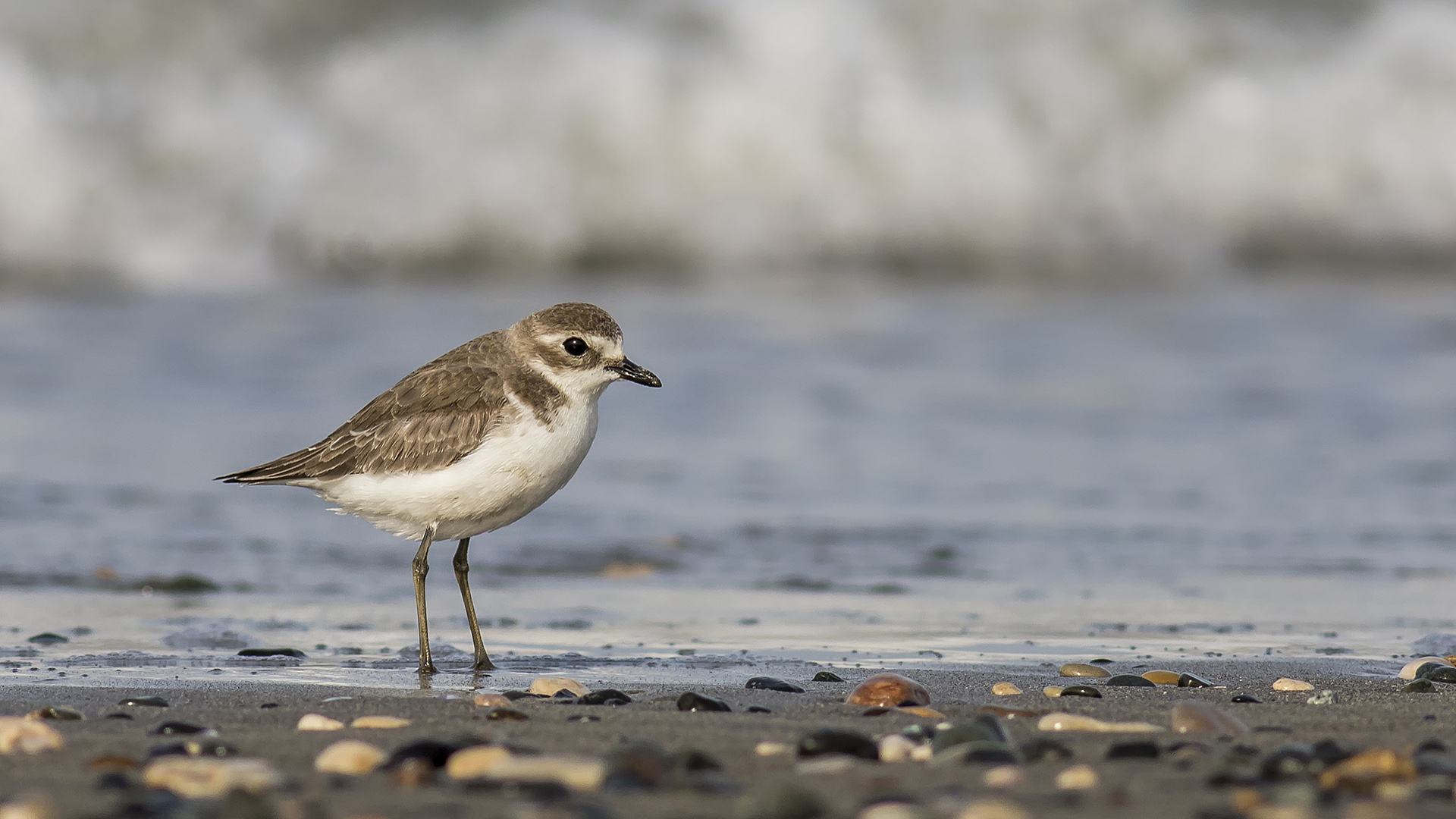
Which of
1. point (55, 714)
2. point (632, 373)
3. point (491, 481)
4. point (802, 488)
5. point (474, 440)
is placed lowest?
point (55, 714)

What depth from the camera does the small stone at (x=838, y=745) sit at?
3750 millimetres

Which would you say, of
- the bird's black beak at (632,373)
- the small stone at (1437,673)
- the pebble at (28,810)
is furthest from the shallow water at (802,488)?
the pebble at (28,810)

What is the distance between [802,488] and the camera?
9.12 meters

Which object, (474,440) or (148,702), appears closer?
(148,702)

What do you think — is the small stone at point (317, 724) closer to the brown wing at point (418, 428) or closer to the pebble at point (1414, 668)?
the brown wing at point (418, 428)

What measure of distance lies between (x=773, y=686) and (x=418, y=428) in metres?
1.57

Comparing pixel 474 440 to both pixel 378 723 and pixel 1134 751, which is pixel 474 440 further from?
pixel 1134 751

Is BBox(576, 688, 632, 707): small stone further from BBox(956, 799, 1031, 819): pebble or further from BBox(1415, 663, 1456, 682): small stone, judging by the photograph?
BBox(1415, 663, 1456, 682): small stone

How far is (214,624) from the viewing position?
6.20 m

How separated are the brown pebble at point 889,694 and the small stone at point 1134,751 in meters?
0.94

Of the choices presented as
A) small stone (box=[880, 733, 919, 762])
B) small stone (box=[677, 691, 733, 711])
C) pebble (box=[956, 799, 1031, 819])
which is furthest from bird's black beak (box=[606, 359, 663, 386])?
pebble (box=[956, 799, 1031, 819])

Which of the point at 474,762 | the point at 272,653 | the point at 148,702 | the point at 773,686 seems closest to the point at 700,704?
the point at 773,686

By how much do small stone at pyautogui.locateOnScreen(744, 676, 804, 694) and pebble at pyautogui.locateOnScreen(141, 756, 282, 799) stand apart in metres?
1.82

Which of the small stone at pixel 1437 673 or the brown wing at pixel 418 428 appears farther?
the brown wing at pixel 418 428
